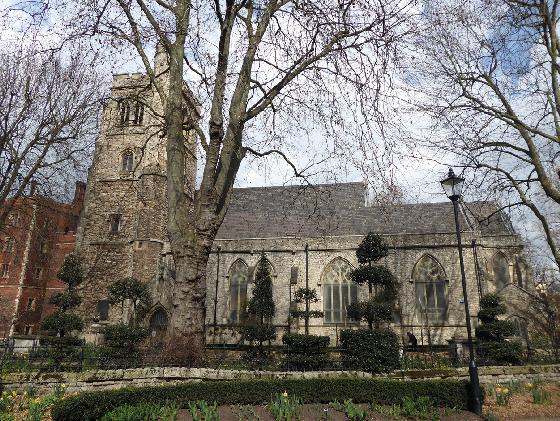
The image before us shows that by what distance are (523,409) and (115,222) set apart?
77.9 feet

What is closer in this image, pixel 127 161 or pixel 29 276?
pixel 127 161

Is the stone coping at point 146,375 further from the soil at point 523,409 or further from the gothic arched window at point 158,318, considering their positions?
the gothic arched window at point 158,318

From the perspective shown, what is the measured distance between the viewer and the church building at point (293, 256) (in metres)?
22.9

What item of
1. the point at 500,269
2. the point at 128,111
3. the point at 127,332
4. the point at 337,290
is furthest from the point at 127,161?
the point at 500,269

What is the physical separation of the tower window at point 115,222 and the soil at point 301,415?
20.8 meters

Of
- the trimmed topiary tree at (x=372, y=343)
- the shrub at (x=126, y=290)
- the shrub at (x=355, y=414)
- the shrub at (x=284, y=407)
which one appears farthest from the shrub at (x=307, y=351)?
the shrub at (x=126, y=290)

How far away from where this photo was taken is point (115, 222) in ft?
88.0

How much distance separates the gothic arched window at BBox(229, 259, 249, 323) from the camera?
24.8m

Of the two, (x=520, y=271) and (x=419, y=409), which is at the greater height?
(x=520, y=271)

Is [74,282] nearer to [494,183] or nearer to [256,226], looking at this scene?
[256,226]

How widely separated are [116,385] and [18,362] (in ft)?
16.0

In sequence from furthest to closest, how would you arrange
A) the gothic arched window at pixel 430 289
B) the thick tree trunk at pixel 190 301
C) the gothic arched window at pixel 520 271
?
1. the gothic arched window at pixel 520 271
2. the gothic arched window at pixel 430 289
3. the thick tree trunk at pixel 190 301

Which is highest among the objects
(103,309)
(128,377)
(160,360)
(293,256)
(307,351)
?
(293,256)

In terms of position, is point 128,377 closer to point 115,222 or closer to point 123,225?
point 123,225
